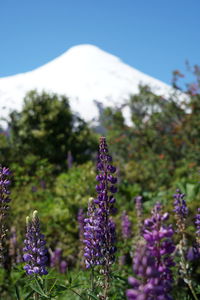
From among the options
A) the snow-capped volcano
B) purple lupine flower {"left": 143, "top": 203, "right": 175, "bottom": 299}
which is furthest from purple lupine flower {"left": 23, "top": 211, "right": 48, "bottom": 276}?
the snow-capped volcano

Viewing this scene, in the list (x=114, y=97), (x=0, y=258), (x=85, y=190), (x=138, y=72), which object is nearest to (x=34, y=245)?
(x=0, y=258)

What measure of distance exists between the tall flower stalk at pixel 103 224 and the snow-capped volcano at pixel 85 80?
29311 millimetres

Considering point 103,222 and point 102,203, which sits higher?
point 102,203

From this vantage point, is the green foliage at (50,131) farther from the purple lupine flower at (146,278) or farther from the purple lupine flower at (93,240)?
the purple lupine flower at (146,278)

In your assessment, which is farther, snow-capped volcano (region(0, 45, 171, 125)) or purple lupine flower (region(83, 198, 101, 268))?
snow-capped volcano (region(0, 45, 171, 125))

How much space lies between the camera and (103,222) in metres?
2.97

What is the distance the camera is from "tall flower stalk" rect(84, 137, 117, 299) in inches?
116

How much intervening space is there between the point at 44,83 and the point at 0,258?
4392 centimetres

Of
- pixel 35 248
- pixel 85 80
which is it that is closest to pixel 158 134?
pixel 35 248

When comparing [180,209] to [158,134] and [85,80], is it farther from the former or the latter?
[85,80]

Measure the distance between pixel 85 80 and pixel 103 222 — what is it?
140 feet

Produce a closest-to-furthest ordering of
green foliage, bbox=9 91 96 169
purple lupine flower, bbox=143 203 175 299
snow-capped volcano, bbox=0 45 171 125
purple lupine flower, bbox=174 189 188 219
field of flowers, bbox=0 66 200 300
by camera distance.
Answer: purple lupine flower, bbox=143 203 175 299 < field of flowers, bbox=0 66 200 300 < purple lupine flower, bbox=174 189 188 219 < green foliage, bbox=9 91 96 169 < snow-capped volcano, bbox=0 45 171 125

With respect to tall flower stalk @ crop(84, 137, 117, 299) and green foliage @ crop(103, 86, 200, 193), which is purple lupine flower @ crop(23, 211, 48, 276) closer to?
tall flower stalk @ crop(84, 137, 117, 299)

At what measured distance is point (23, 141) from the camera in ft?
77.1
